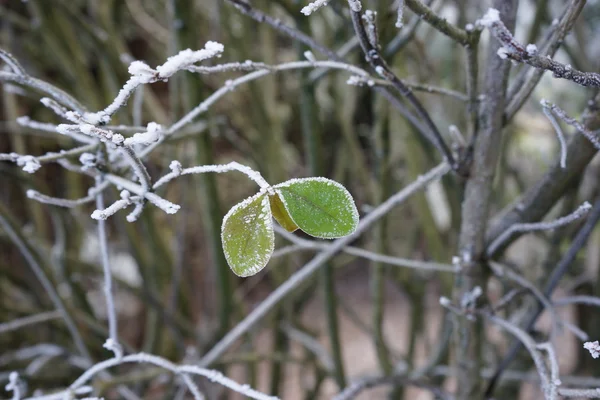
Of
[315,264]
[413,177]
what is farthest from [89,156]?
[413,177]

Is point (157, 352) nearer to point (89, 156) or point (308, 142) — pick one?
point (308, 142)

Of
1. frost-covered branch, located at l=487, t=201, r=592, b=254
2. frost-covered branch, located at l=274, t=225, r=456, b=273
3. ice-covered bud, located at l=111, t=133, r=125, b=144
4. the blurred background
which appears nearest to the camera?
ice-covered bud, located at l=111, t=133, r=125, b=144

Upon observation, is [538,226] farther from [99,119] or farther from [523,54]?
[99,119]

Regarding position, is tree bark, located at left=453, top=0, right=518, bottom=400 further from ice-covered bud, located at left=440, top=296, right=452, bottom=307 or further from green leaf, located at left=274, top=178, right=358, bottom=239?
green leaf, located at left=274, top=178, right=358, bottom=239

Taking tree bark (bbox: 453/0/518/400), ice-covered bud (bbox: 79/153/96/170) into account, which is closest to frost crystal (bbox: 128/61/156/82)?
ice-covered bud (bbox: 79/153/96/170)

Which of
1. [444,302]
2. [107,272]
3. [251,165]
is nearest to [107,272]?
[107,272]

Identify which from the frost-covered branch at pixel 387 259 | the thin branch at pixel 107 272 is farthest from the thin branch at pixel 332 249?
the thin branch at pixel 107 272
